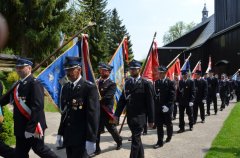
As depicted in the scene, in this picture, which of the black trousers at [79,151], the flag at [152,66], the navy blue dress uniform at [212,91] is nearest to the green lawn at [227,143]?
the flag at [152,66]

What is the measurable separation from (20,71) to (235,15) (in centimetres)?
3935

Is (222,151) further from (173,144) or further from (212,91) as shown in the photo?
(212,91)

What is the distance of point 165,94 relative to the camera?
30.8ft

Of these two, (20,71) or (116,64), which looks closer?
(20,71)

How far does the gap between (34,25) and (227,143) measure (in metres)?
19.3

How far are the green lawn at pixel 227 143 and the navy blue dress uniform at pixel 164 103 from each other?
4.19 feet

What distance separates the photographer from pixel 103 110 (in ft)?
27.8

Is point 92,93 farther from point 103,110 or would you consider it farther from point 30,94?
point 103,110

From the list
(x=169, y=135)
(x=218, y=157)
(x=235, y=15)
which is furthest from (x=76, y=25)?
(x=218, y=157)

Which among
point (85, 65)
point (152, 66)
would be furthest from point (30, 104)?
point (152, 66)

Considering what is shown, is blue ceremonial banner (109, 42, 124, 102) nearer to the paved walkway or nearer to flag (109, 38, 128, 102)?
flag (109, 38, 128, 102)

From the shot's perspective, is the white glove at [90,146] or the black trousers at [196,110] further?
the black trousers at [196,110]

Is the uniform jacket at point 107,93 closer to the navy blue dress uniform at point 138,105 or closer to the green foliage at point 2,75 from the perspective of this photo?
the navy blue dress uniform at point 138,105

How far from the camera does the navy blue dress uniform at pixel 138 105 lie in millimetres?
6762
